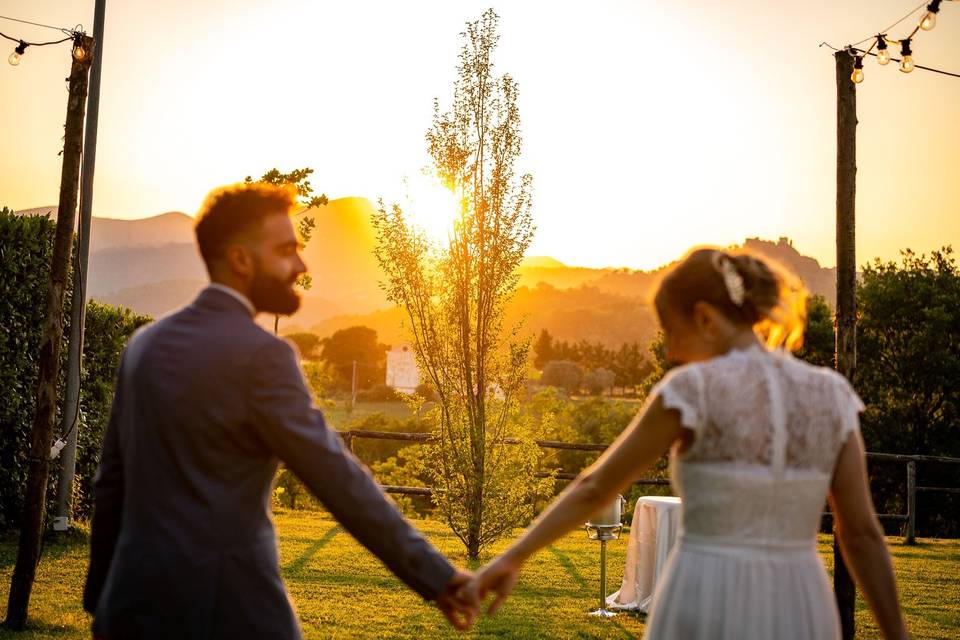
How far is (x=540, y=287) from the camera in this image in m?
117

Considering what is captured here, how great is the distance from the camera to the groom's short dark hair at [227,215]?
8.08 ft

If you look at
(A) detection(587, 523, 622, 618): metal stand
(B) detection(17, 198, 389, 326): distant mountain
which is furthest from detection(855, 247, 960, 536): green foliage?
(B) detection(17, 198, 389, 326): distant mountain

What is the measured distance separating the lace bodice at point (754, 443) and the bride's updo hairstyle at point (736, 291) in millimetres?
115

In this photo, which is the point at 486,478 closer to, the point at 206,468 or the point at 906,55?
the point at 906,55

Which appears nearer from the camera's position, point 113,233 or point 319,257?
point 319,257

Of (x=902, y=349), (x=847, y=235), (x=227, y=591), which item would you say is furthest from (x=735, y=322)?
(x=902, y=349)

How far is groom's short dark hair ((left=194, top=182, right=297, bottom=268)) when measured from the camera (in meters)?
2.46

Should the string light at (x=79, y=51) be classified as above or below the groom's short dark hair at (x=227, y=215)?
above

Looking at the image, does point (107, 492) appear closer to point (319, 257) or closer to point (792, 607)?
point (792, 607)

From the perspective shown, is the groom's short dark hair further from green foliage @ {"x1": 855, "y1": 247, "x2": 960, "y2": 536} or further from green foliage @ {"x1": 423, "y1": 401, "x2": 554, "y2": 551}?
green foliage @ {"x1": 855, "y1": 247, "x2": 960, "y2": 536}

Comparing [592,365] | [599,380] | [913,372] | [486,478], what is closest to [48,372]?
[486,478]

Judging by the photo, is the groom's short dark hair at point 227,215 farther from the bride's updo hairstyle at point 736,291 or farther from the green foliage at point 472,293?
the green foliage at point 472,293

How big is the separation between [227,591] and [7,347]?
327 inches

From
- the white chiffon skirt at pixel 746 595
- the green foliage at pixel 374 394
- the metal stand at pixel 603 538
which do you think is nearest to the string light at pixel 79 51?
the metal stand at pixel 603 538
